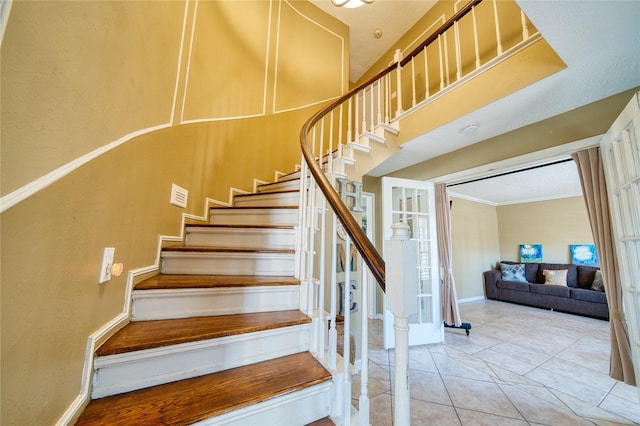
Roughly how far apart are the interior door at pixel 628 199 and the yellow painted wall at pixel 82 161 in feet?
8.89

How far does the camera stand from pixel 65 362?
0.77 metres

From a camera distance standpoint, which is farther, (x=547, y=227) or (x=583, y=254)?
(x=547, y=227)

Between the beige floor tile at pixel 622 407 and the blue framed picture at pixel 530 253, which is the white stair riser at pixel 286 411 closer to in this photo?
the beige floor tile at pixel 622 407

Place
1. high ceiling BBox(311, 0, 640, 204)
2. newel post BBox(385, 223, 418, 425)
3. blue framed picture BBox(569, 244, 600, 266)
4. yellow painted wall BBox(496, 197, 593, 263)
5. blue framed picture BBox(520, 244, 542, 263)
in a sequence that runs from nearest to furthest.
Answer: newel post BBox(385, 223, 418, 425), high ceiling BBox(311, 0, 640, 204), blue framed picture BBox(569, 244, 600, 266), yellow painted wall BBox(496, 197, 593, 263), blue framed picture BBox(520, 244, 542, 263)

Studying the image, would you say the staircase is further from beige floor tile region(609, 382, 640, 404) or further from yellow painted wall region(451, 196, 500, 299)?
yellow painted wall region(451, 196, 500, 299)

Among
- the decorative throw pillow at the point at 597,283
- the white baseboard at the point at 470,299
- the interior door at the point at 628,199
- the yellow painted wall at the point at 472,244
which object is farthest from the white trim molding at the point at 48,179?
the decorative throw pillow at the point at 597,283

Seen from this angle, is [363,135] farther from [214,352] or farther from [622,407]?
[622,407]

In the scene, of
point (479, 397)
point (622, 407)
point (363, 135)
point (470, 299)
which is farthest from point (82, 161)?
point (470, 299)

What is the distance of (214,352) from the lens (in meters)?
1.07

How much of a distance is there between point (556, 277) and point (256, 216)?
631 centimetres

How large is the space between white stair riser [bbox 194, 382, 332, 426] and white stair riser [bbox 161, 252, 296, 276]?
0.78 metres

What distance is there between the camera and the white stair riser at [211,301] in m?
1.22

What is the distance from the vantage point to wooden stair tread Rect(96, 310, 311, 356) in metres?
0.95

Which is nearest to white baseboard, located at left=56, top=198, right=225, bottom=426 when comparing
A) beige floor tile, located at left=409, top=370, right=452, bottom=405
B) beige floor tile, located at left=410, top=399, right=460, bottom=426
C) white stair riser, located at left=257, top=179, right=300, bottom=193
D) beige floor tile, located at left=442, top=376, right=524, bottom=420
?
white stair riser, located at left=257, top=179, right=300, bottom=193
